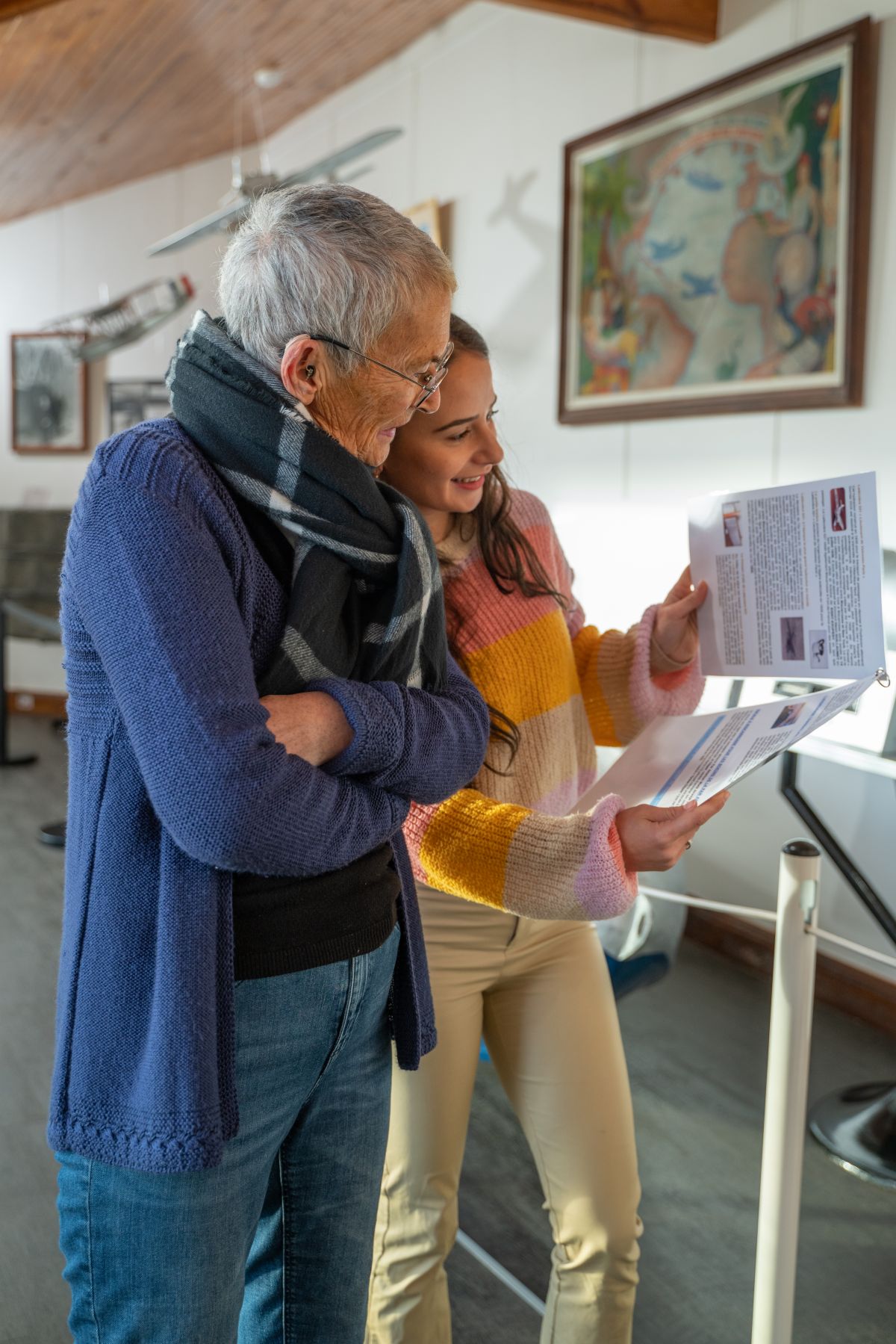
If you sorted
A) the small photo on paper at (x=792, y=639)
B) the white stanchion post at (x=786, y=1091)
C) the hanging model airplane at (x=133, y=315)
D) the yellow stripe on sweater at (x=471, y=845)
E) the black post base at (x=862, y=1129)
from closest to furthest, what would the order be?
the yellow stripe on sweater at (x=471, y=845) < the small photo on paper at (x=792, y=639) < the white stanchion post at (x=786, y=1091) < the black post base at (x=862, y=1129) < the hanging model airplane at (x=133, y=315)

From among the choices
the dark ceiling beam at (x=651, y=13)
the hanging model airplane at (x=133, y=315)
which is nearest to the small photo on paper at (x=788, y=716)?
the dark ceiling beam at (x=651, y=13)

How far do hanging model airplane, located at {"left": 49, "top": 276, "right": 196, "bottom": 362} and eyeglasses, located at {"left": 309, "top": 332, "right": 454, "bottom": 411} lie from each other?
15.2 feet

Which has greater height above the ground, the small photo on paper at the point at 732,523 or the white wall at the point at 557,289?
the white wall at the point at 557,289

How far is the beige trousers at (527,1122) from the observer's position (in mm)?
1419

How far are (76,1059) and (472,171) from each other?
4601 mm

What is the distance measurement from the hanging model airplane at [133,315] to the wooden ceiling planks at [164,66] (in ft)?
3.08

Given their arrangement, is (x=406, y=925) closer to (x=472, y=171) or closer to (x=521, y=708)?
(x=521, y=708)

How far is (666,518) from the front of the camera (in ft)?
12.9

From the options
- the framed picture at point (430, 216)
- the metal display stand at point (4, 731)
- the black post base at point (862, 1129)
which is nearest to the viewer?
the black post base at point (862, 1129)

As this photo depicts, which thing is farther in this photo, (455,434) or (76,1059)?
(455,434)

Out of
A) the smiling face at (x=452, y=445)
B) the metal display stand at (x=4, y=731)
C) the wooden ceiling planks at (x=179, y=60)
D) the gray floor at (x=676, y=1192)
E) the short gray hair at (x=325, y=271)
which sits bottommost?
the gray floor at (x=676, y=1192)

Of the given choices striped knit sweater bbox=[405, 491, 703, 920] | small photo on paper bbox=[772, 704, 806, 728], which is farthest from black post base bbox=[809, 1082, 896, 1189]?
small photo on paper bbox=[772, 704, 806, 728]

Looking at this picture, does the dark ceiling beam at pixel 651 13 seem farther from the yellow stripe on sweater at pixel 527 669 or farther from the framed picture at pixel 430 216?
the yellow stripe on sweater at pixel 527 669

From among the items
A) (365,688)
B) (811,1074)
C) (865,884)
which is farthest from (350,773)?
(811,1074)
